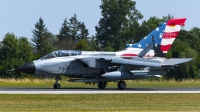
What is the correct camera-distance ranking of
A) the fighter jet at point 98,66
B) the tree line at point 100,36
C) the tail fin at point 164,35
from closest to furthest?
the fighter jet at point 98,66 < the tail fin at point 164,35 < the tree line at point 100,36

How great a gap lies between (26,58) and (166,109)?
43.0 metres

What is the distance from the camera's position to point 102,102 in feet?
86.3

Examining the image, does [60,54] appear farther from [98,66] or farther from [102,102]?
[102,102]

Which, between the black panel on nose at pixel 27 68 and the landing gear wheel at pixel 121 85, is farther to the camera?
the landing gear wheel at pixel 121 85

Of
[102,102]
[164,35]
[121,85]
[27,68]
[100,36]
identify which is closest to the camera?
[102,102]

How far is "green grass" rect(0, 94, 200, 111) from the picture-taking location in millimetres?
22875

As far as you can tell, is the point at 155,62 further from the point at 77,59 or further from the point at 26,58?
the point at 26,58

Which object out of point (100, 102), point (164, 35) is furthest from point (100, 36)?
→ point (100, 102)

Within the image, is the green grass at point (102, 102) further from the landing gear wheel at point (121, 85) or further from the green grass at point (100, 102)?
the landing gear wheel at point (121, 85)

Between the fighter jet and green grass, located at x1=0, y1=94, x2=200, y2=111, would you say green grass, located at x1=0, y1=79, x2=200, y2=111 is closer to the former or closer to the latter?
green grass, located at x1=0, y1=94, x2=200, y2=111

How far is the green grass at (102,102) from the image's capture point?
75.0 feet

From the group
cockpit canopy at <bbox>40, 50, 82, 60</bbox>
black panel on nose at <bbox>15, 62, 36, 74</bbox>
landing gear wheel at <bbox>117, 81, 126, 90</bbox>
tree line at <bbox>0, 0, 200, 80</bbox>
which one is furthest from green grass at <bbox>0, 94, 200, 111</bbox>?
tree line at <bbox>0, 0, 200, 80</bbox>

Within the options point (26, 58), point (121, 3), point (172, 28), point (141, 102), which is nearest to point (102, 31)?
point (121, 3)

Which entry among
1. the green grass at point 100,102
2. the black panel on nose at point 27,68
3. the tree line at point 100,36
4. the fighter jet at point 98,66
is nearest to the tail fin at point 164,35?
the fighter jet at point 98,66
